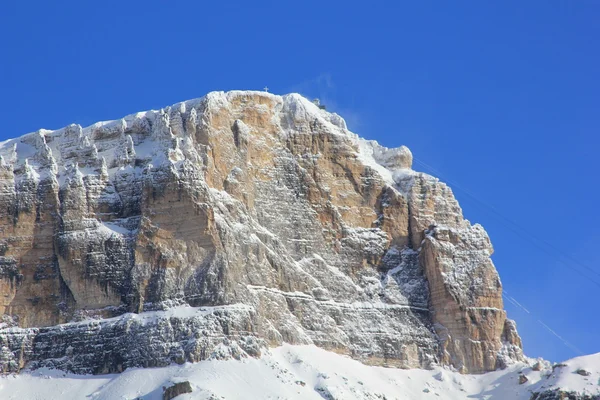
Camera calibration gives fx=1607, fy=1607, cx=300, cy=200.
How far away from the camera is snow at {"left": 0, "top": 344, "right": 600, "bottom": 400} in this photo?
162 meters

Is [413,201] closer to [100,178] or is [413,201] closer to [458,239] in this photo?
[458,239]

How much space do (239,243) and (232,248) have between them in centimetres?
195

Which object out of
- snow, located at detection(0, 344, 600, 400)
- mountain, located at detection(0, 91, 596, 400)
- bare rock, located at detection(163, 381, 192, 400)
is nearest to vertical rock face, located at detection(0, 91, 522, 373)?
mountain, located at detection(0, 91, 596, 400)

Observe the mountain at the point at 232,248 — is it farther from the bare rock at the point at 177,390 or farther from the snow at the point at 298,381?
the bare rock at the point at 177,390

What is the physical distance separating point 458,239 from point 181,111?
1424 inches

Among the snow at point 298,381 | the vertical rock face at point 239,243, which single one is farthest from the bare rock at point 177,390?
the vertical rock face at point 239,243

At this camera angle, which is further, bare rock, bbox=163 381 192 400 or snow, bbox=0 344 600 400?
snow, bbox=0 344 600 400

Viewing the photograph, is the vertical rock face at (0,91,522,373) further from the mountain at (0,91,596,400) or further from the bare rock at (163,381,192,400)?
the bare rock at (163,381,192,400)

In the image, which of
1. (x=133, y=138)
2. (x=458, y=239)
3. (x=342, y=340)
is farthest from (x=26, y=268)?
(x=458, y=239)

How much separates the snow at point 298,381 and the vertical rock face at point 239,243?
1.92 meters

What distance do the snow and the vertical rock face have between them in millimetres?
1920

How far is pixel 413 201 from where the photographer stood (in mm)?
193750

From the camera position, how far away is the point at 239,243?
177m

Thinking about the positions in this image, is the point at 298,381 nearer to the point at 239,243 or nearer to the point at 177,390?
the point at 177,390
